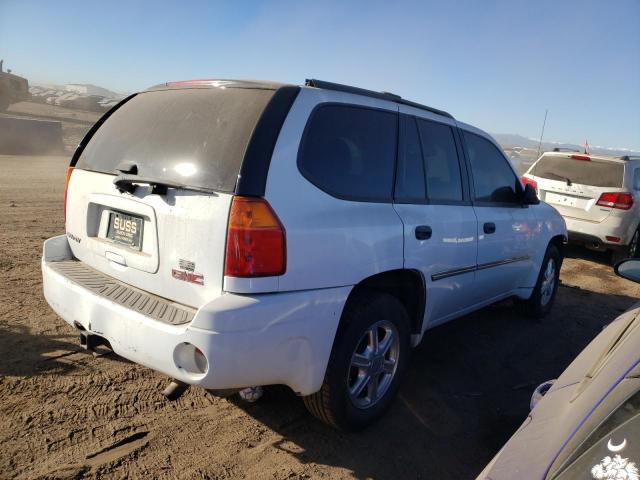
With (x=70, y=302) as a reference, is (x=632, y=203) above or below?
above

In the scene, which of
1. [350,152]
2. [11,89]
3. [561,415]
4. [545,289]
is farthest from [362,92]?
[11,89]

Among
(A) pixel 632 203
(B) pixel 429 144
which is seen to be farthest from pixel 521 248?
(A) pixel 632 203

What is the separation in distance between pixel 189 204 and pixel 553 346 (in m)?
3.83

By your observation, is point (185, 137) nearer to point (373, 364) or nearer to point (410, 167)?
point (410, 167)

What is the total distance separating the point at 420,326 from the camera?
333 centimetres

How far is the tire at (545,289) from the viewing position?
5.15m

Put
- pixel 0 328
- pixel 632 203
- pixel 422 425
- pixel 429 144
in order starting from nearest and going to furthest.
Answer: pixel 422 425 → pixel 429 144 → pixel 0 328 → pixel 632 203

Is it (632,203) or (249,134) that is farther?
(632,203)

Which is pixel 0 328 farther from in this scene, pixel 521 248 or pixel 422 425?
pixel 521 248

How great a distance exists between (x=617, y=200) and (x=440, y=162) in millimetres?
5566

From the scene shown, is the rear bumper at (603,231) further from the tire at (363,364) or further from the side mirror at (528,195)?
the tire at (363,364)

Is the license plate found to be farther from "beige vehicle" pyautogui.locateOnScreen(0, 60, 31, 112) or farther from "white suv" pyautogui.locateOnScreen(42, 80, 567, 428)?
"beige vehicle" pyautogui.locateOnScreen(0, 60, 31, 112)

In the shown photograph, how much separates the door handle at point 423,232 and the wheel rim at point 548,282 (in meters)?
2.63

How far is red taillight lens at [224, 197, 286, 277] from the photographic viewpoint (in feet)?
7.24
